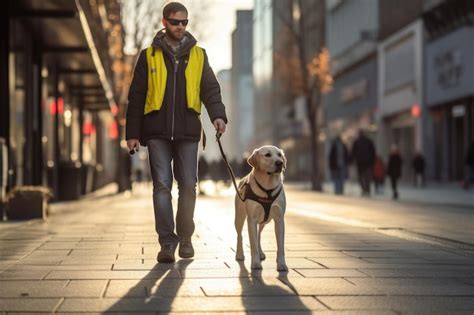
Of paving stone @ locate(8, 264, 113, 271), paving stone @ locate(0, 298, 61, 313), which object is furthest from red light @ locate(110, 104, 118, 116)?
paving stone @ locate(0, 298, 61, 313)

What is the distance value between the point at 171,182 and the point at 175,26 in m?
1.24

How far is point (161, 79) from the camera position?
760cm

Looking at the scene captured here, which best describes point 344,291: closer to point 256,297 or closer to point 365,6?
point 256,297

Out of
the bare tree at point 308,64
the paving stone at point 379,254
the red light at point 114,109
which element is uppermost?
the bare tree at point 308,64

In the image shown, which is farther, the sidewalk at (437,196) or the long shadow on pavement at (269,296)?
the sidewalk at (437,196)

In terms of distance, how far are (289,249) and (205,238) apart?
1.67m

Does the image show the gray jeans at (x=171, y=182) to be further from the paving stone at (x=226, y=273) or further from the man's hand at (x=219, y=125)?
the paving stone at (x=226, y=273)

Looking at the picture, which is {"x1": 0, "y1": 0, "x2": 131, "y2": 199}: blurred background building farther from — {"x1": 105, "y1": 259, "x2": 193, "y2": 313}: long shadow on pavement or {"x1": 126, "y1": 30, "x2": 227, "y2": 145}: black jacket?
{"x1": 105, "y1": 259, "x2": 193, "y2": 313}: long shadow on pavement

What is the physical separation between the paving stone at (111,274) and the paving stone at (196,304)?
3.56 ft

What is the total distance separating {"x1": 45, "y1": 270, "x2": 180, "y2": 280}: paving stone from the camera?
21.4 ft

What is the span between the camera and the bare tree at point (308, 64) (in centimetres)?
3512

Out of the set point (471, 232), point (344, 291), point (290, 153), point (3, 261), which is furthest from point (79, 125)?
point (290, 153)

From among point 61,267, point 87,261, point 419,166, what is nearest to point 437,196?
point 419,166

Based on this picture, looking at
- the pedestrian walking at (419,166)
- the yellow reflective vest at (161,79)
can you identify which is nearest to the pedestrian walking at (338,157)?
the pedestrian walking at (419,166)
